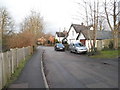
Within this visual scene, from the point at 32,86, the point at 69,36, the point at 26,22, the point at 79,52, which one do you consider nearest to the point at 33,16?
the point at 26,22

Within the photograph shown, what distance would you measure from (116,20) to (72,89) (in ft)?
70.9

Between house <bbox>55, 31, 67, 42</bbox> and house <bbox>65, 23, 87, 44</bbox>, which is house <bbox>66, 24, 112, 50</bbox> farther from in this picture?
house <bbox>55, 31, 67, 42</bbox>

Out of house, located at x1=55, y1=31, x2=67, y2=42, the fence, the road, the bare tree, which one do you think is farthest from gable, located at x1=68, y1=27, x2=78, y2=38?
the fence

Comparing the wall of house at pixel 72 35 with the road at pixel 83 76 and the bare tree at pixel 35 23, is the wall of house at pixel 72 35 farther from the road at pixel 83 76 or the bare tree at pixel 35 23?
the road at pixel 83 76

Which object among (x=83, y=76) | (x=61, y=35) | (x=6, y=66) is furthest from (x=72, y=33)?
(x=6, y=66)

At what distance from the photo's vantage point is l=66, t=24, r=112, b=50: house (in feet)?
106

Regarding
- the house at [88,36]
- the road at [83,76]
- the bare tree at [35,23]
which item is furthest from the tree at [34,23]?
the road at [83,76]

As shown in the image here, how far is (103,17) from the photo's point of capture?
2664cm

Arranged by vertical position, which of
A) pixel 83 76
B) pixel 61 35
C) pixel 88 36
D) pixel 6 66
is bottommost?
pixel 83 76

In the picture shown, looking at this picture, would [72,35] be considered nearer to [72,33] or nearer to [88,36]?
[72,33]

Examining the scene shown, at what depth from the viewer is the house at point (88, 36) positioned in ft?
106

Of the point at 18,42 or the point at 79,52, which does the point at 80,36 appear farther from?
the point at 18,42

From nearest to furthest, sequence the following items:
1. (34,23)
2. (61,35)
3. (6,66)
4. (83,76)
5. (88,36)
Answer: (6,66) → (83,76) → (88,36) → (34,23) → (61,35)

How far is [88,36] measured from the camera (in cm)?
3656
